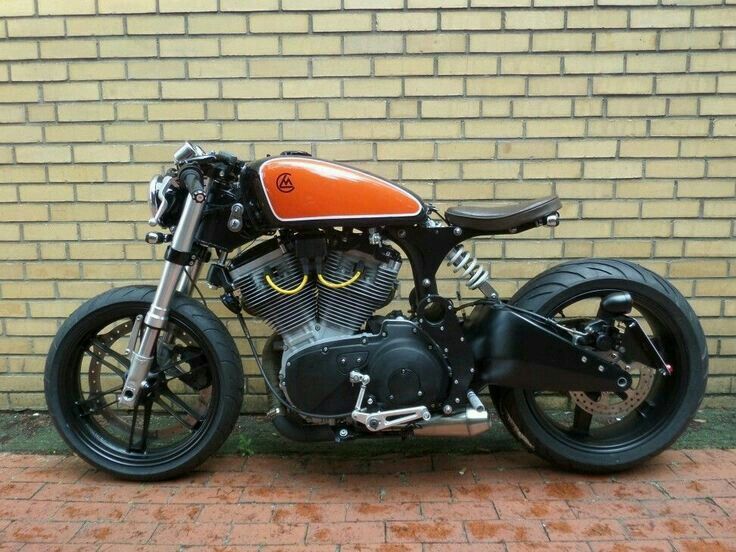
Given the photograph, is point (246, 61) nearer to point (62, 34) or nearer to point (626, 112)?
point (62, 34)

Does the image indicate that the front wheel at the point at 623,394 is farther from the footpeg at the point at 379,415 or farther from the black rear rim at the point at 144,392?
the black rear rim at the point at 144,392

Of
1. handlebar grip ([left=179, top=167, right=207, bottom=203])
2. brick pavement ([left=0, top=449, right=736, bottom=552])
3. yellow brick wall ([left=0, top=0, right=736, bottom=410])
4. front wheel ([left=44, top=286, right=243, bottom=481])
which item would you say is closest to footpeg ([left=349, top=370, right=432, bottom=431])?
brick pavement ([left=0, top=449, right=736, bottom=552])

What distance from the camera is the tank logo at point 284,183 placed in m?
2.73

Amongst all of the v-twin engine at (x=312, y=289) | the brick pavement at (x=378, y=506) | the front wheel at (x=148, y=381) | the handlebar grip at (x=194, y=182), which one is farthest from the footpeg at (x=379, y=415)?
the handlebar grip at (x=194, y=182)

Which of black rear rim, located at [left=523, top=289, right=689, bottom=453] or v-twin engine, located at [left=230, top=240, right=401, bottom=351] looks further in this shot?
black rear rim, located at [left=523, top=289, right=689, bottom=453]

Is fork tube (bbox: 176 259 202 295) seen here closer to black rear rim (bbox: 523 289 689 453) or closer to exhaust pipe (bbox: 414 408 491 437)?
exhaust pipe (bbox: 414 408 491 437)

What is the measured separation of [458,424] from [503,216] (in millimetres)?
968

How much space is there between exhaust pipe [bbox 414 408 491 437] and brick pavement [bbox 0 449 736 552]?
28 cm

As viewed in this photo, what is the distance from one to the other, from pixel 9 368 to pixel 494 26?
3.56 m

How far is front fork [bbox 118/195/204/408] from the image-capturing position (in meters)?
2.85

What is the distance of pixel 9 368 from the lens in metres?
3.95

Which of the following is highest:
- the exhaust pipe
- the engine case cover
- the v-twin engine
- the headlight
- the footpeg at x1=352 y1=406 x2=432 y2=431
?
the headlight

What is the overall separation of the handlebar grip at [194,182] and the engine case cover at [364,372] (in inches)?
32.2

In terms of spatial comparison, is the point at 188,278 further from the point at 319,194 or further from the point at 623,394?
the point at 623,394
